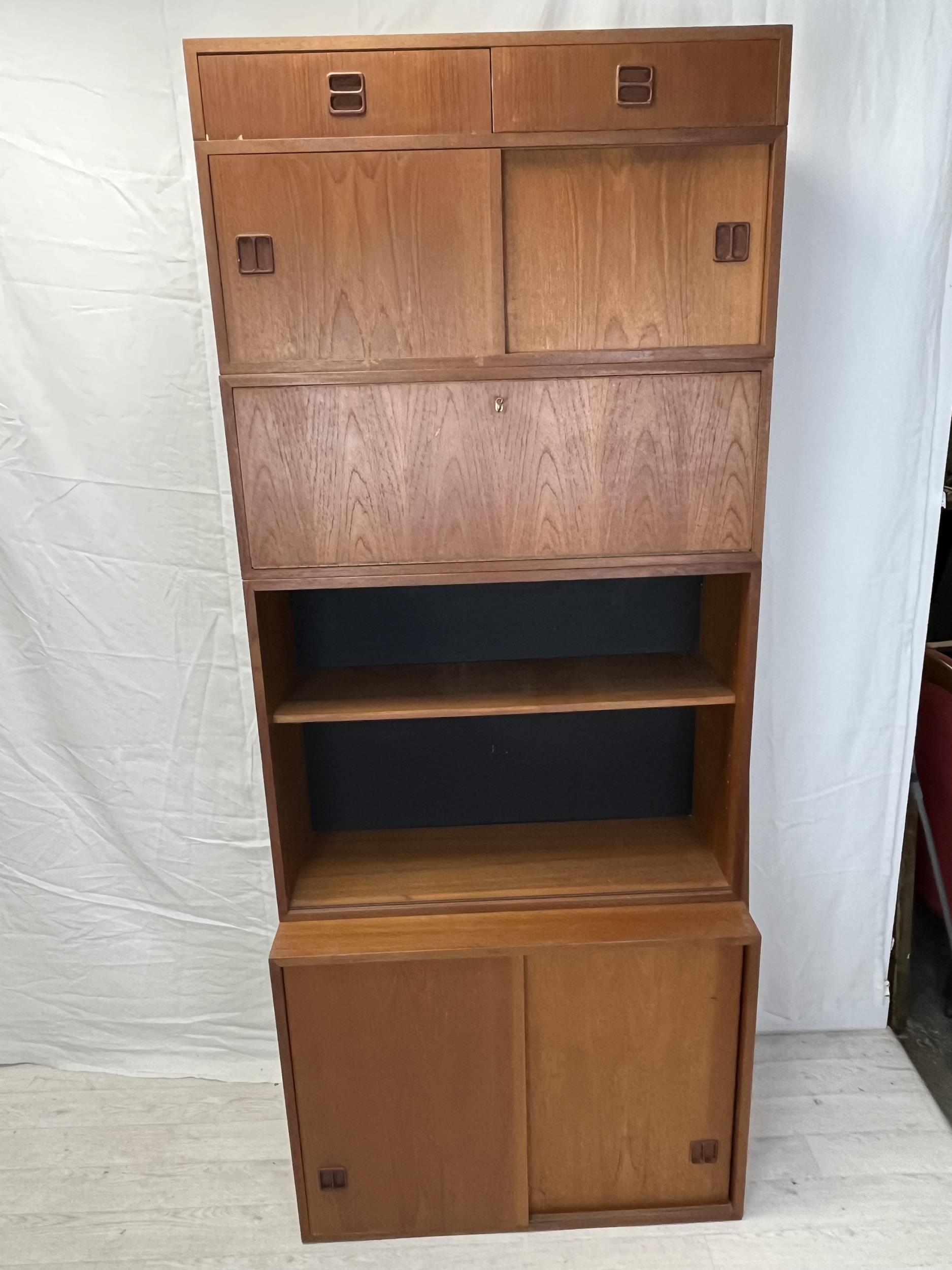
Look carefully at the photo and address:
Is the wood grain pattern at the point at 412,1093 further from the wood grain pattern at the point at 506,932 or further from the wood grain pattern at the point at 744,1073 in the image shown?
the wood grain pattern at the point at 744,1073

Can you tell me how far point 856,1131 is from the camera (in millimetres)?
1910

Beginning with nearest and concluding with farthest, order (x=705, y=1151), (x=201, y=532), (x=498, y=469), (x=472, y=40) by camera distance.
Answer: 1. (x=472, y=40)
2. (x=498, y=469)
3. (x=705, y=1151)
4. (x=201, y=532)

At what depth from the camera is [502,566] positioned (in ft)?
4.82

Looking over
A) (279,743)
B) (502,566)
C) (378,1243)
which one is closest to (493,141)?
(502,566)

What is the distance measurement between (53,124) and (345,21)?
22.3 inches

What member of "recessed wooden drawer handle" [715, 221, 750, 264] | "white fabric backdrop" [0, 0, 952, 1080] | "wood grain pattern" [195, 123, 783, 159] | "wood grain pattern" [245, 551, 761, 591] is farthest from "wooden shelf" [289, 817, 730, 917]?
"wood grain pattern" [195, 123, 783, 159]

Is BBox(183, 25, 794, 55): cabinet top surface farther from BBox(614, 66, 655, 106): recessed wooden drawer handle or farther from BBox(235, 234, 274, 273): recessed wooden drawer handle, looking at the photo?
BBox(235, 234, 274, 273): recessed wooden drawer handle

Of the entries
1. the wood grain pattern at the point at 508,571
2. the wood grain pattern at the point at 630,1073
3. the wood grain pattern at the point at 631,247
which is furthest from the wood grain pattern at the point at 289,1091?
the wood grain pattern at the point at 631,247

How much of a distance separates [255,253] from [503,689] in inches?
32.6

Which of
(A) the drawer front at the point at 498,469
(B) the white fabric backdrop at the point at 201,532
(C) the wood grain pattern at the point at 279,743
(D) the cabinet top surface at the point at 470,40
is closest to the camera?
(D) the cabinet top surface at the point at 470,40

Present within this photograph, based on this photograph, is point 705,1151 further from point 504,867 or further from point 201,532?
point 201,532

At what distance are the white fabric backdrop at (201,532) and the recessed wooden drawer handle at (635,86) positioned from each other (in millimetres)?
442

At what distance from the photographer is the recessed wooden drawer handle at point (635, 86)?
1.29m

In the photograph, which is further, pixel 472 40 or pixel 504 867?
pixel 504 867
